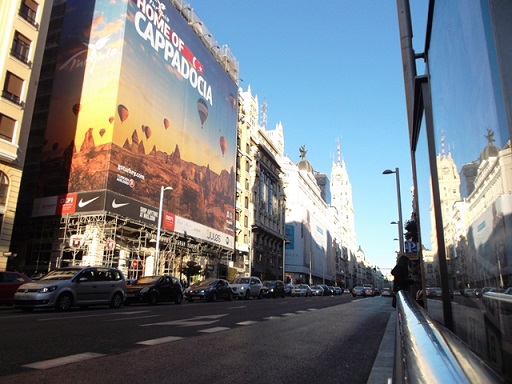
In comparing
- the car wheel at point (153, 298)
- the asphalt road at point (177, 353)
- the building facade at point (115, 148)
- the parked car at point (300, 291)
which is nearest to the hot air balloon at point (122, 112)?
the building facade at point (115, 148)

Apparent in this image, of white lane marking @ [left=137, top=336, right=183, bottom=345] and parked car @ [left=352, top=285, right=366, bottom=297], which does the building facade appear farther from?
white lane marking @ [left=137, top=336, right=183, bottom=345]

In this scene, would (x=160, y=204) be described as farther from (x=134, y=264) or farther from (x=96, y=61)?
(x=96, y=61)

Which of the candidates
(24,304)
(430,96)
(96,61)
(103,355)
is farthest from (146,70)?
(430,96)

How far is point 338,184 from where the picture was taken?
6855 inches

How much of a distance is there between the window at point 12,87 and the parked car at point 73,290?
14.6 m

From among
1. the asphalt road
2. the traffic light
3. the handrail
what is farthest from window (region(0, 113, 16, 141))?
the handrail

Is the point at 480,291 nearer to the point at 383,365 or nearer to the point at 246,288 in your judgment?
the point at 383,365

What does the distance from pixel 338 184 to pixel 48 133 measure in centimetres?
14850

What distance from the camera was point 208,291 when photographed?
2561 centimetres

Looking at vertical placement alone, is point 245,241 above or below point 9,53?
below

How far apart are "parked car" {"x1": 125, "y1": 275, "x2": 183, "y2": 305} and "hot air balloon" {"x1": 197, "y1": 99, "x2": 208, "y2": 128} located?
24.6 m

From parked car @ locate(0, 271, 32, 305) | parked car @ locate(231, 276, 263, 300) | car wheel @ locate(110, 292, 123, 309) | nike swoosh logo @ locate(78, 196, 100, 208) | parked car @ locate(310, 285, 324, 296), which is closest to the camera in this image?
parked car @ locate(0, 271, 32, 305)

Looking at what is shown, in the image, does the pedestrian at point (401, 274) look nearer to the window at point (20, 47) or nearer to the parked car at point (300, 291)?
the window at point (20, 47)

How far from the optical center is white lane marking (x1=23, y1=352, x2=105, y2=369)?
5039 mm
